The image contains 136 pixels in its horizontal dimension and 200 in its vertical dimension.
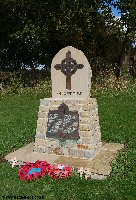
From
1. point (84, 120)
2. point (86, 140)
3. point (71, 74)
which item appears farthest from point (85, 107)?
point (71, 74)

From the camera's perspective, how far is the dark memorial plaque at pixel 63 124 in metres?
7.91

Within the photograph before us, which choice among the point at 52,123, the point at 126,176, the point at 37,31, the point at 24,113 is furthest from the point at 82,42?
the point at 126,176

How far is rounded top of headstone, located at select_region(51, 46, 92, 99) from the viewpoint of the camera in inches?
315

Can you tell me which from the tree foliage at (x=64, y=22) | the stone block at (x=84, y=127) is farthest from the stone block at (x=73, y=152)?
the tree foliage at (x=64, y=22)

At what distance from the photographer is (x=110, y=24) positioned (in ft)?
74.8

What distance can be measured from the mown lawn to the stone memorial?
918mm

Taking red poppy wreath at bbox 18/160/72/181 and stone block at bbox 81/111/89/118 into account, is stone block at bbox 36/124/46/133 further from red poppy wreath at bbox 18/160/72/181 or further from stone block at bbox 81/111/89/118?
red poppy wreath at bbox 18/160/72/181

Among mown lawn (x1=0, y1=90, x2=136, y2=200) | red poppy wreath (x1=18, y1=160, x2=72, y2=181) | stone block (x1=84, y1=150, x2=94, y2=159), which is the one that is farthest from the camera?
stone block (x1=84, y1=150, x2=94, y2=159)

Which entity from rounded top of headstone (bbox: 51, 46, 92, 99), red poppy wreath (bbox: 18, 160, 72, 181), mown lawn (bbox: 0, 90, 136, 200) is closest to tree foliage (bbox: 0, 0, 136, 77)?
mown lawn (bbox: 0, 90, 136, 200)

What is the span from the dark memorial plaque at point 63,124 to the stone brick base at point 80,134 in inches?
3.7

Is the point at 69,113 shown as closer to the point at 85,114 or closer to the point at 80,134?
the point at 85,114

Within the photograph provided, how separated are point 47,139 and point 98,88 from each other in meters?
11.0

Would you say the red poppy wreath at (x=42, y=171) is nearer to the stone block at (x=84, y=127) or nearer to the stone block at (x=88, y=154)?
the stone block at (x=88, y=154)

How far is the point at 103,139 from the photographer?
9562 mm
